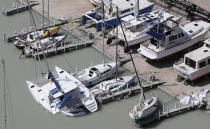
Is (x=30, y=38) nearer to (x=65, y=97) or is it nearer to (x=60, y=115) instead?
(x=65, y=97)

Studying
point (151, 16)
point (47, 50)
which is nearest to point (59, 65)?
point (47, 50)

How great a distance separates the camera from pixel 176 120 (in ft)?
123

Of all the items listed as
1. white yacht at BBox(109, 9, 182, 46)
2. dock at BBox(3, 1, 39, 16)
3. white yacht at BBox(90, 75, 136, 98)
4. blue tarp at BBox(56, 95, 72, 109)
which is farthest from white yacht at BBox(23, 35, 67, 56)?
dock at BBox(3, 1, 39, 16)

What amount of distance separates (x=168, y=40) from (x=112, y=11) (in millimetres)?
8389

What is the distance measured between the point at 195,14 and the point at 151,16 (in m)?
4.82

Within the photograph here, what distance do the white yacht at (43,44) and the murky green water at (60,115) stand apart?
30.7 inches

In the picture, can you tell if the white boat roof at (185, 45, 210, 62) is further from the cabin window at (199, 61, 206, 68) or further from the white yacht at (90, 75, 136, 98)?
the white yacht at (90, 75, 136, 98)

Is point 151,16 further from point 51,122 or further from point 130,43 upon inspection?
point 51,122

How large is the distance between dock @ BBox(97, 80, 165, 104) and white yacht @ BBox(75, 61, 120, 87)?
7.09 feet

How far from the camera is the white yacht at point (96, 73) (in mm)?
41125

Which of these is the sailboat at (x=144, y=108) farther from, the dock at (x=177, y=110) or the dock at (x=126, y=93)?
the dock at (x=126, y=93)

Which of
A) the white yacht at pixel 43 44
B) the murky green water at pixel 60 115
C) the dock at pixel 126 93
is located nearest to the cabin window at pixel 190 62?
the dock at pixel 126 93

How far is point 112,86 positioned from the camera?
40.2 m

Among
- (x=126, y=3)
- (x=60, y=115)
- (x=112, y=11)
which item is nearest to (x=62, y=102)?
(x=60, y=115)
